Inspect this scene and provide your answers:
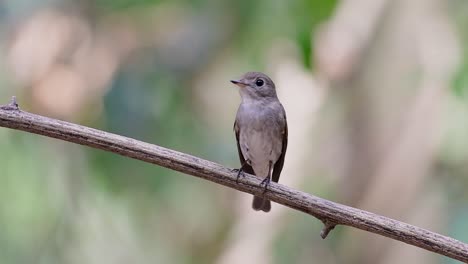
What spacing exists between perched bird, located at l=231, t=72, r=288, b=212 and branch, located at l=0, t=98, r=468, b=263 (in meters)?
1.77

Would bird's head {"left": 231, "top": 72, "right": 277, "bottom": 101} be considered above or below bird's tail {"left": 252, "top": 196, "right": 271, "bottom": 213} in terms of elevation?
above

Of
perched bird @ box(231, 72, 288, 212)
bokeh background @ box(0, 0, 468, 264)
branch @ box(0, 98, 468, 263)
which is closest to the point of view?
branch @ box(0, 98, 468, 263)

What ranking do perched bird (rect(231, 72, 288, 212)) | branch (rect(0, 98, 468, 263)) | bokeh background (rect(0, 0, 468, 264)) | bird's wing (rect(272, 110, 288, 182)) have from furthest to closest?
bokeh background (rect(0, 0, 468, 264)) < bird's wing (rect(272, 110, 288, 182)) < perched bird (rect(231, 72, 288, 212)) < branch (rect(0, 98, 468, 263))

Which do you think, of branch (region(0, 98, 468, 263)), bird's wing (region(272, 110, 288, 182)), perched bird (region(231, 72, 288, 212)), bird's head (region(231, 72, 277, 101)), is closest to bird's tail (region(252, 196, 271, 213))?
perched bird (region(231, 72, 288, 212))

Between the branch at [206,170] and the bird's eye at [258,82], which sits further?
the bird's eye at [258,82]

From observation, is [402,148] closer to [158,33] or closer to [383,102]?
[383,102]

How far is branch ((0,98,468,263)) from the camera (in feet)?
11.4

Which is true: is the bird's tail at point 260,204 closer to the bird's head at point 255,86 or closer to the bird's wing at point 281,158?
the bird's wing at point 281,158

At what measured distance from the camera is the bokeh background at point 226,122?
20.1 feet

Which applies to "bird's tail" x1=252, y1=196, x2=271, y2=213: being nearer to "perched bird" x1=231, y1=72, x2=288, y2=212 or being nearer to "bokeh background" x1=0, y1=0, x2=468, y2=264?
"perched bird" x1=231, y1=72, x2=288, y2=212

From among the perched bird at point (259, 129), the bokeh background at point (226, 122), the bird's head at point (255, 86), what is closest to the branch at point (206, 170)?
the perched bird at point (259, 129)

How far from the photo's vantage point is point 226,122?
7.18 m

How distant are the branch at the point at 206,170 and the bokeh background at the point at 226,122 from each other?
237cm

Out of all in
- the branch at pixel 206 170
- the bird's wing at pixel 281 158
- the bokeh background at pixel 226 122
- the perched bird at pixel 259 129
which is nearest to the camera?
the branch at pixel 206 170
